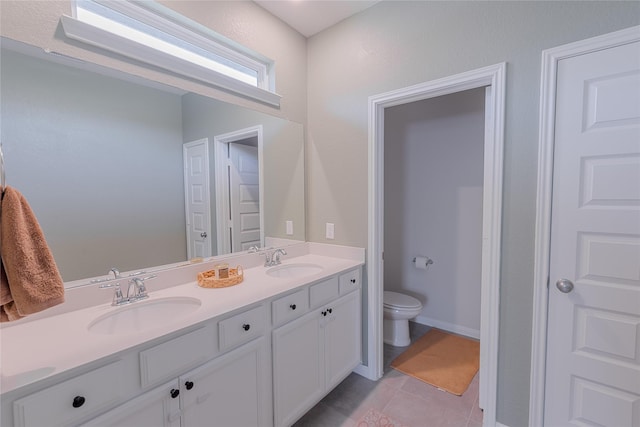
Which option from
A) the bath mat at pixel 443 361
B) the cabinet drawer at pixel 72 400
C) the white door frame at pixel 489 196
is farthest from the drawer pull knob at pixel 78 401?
the bath mat at pixel 443 361

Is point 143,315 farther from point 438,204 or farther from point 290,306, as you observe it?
point 438,204

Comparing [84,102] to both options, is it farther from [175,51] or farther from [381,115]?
[381,115]

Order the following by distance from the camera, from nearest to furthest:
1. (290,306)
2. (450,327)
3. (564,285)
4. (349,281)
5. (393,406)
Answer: (564,285) → (290,306) → (393,406) → (349,281) → (450,327)

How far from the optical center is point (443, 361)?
7.66 feet

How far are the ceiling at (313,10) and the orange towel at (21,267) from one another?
5.98 feet

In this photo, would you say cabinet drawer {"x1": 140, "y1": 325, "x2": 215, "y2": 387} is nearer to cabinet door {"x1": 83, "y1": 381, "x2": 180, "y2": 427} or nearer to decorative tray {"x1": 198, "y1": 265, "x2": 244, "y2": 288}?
cabinet door {"x1": 83, "y1": 381, "x2": 180, "y2": 427}

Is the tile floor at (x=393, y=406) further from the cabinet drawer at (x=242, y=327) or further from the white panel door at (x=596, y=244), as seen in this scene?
the cabinet drawer at (x=242, y=327)

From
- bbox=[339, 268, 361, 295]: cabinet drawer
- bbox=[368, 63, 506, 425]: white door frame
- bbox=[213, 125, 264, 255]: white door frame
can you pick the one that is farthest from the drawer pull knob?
bbox=[368, 63, 506, 425]: white door frame

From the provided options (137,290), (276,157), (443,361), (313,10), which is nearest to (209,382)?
(137,290)

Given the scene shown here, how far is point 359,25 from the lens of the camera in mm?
2037

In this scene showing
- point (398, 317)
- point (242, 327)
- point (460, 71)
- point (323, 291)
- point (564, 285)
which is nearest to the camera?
point (242, 327)

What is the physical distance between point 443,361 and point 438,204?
1408 millimetres

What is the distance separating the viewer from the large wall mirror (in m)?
1.16

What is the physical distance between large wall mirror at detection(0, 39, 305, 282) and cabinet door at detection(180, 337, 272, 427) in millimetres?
A: 668
